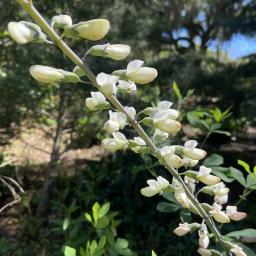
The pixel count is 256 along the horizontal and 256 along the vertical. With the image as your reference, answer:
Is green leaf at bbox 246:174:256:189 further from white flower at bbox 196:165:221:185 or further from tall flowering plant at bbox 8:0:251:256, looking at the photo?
white flower at bbox 196:165:221:185

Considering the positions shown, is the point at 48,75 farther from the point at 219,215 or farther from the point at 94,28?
the point at 219,215

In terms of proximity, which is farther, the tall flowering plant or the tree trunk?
the tree trunk

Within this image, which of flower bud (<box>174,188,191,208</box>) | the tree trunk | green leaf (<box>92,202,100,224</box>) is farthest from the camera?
the tree trunk

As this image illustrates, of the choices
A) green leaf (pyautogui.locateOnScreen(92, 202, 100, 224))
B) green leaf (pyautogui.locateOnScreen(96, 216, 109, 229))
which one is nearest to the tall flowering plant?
green leaf (pyautogui.locateOnScreen(96, 216, 109, 229))

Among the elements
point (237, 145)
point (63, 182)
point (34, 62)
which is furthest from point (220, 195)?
point (237, 145)

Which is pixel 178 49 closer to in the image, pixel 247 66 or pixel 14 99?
pixel 247 66

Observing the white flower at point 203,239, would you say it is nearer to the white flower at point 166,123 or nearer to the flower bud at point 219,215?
the flower bud at point 219,215

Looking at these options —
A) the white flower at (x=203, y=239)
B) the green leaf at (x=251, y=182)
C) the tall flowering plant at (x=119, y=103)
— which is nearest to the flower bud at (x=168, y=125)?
the tall flowering plant at (x=119, y=103)
